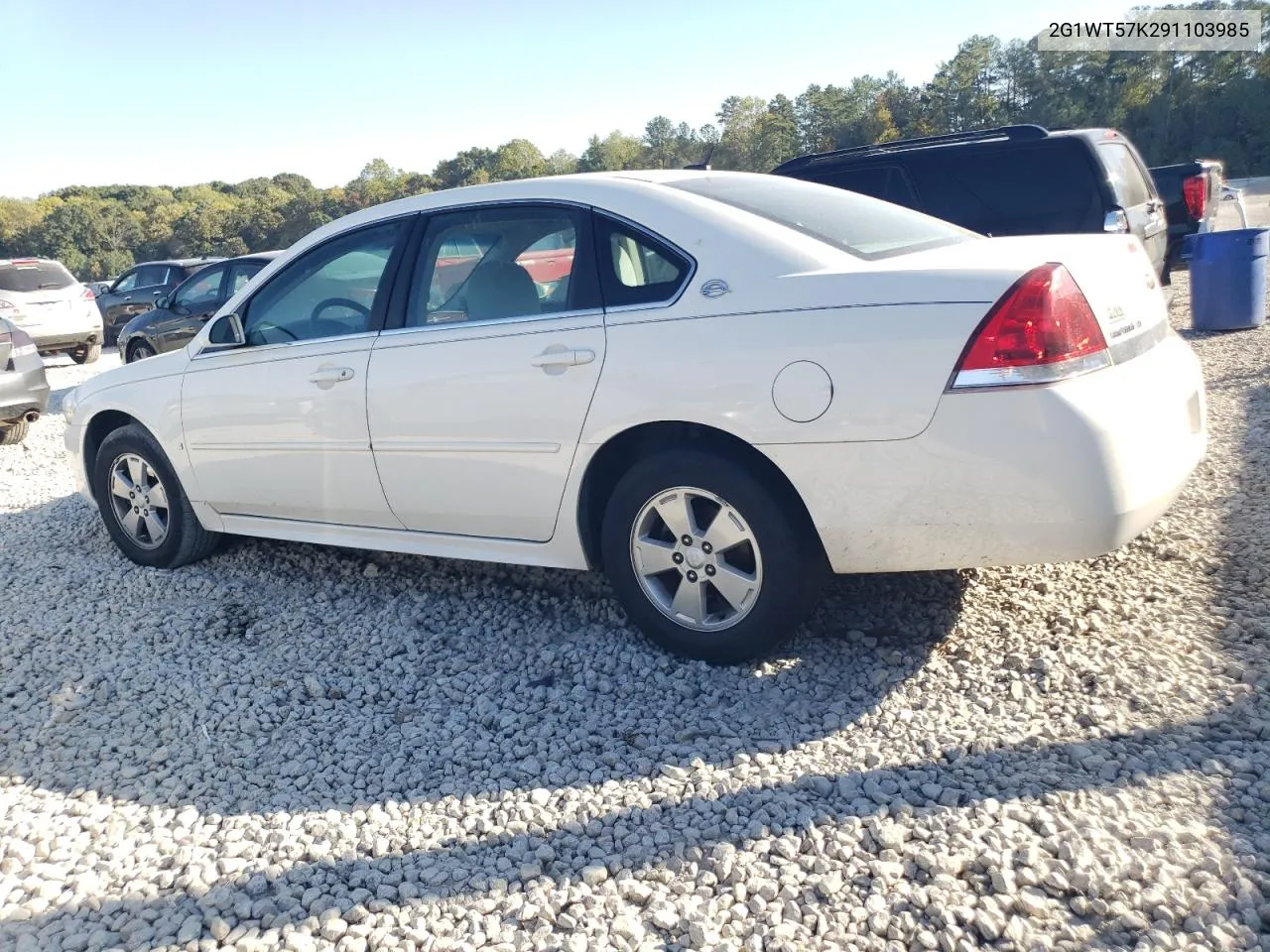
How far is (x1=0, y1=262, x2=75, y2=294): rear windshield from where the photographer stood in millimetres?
14305

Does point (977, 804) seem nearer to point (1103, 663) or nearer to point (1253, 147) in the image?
point (1103, 663)

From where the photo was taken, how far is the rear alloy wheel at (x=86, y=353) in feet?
50.3

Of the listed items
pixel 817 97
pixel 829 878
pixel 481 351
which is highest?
pixel 817 97

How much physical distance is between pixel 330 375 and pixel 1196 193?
925cm

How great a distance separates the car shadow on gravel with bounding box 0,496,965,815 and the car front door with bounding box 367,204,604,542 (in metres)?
0.51

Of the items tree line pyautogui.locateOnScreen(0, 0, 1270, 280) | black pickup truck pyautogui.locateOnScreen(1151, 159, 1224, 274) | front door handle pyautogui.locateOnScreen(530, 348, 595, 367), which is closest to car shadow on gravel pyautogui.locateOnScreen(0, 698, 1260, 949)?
front door handle pyautogui.locateOnScreen(530, 348, 595, 367)

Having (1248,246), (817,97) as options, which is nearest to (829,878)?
(1248,246)

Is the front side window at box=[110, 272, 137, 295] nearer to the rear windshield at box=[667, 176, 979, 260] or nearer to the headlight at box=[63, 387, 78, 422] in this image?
the headlight at box=[63, 387, 78, 422]

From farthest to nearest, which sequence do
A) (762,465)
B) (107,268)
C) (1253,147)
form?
(107,268) → (1253,147) → (762,465)

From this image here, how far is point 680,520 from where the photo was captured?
3.49 metres

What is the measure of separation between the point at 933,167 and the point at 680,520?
→ 222 inches

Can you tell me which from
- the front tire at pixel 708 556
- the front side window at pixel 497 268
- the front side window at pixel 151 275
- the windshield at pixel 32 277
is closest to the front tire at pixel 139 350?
the windshield at pixel 32 277

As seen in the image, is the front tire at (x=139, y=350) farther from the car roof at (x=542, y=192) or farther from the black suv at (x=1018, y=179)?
the car roof at (x=542, y=192)

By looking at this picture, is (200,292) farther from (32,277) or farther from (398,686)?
(398,686)
